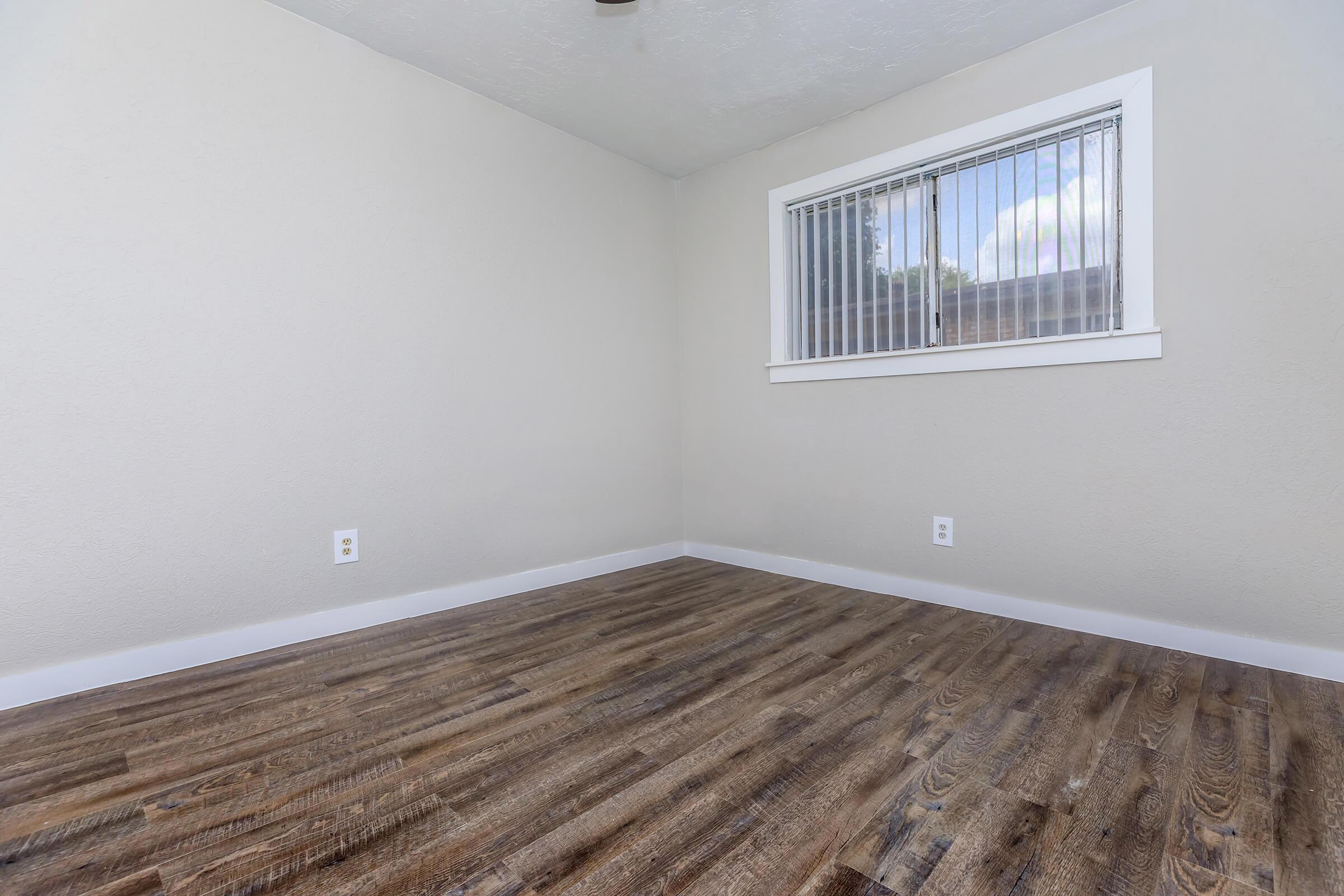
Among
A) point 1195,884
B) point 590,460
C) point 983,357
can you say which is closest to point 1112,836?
point 1195,884

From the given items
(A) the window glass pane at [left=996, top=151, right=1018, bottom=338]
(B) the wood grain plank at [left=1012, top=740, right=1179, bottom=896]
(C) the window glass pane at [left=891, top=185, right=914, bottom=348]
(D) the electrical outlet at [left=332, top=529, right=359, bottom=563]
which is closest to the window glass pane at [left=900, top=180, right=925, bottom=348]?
(C) the window glass pane at [left=891, top=185, right=914, bottom=348]

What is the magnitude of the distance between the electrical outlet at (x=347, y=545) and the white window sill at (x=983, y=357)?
208 cm

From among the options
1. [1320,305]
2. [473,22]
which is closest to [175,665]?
[473,22]

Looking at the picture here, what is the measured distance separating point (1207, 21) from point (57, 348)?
12.1 feet

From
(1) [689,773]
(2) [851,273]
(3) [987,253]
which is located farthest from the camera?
(2) [851,273]

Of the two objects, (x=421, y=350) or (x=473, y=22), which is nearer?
(x=473, y=22)

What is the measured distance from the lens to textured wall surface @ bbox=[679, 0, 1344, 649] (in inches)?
72.0

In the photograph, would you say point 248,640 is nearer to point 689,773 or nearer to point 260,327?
point 260,327

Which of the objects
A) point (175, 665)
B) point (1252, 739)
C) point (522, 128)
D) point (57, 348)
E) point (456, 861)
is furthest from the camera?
point (522, 128)

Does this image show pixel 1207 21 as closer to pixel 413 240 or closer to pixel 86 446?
pixel 413 240

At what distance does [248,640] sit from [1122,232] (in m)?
3.36

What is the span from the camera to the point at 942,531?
2.60 metres

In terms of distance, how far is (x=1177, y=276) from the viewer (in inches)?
80.0

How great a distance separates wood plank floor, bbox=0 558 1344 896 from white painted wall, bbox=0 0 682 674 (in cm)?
40
